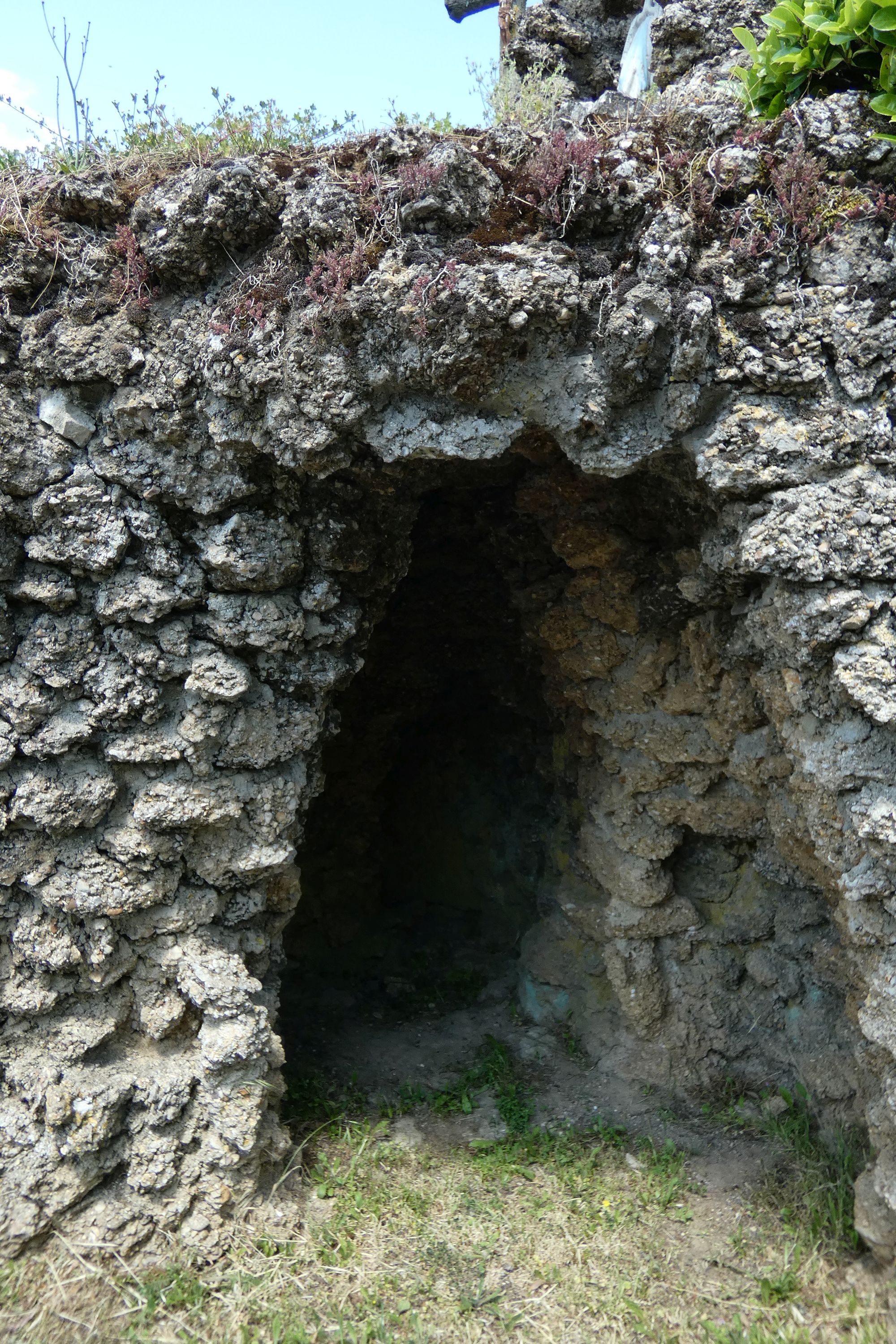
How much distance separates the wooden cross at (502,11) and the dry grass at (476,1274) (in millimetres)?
6377

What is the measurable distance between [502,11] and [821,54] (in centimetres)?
379

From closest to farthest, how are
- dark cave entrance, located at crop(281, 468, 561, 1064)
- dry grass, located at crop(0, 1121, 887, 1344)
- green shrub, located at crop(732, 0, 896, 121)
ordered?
green shrub, located at crop(732, 0, 896, 121) < dry grass, located at crop(0, 1121, 887, 1344) < dark cave entrance, located at crop(281, 468, 561, 1064)

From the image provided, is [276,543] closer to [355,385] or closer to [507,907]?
[355,385]

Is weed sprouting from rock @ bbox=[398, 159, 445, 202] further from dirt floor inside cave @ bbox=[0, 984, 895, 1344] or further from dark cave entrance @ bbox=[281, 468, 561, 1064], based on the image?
dirt floor inside cave @ bbox=[0, 984, 895, 1344]

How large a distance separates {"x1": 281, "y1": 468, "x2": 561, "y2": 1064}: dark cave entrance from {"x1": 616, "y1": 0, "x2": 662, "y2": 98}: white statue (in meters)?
2.29

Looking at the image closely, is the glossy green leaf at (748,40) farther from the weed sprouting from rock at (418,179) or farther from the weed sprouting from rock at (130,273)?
the weed sprouting from rock at (130,273)

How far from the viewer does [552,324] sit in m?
3.02

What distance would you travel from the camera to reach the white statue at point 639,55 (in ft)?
14.6

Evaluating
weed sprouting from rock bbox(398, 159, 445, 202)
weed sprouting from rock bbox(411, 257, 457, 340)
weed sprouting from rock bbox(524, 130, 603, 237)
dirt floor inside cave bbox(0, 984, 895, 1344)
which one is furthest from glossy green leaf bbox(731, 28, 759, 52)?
dirt floor inside cave bbox(0, 984, 895, 1344)

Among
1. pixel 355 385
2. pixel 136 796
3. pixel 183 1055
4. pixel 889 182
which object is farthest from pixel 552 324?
pixel 183 1055

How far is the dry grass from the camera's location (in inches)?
125

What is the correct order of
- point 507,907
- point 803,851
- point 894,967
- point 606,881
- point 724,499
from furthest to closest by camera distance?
point 507,907 < point 606,881 < point 803,851 < point 724,499 < point 894,967

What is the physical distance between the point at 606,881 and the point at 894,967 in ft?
6.00

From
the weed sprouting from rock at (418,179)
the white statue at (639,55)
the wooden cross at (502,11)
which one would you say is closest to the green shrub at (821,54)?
the weed sprouting from rock at (418,179)
